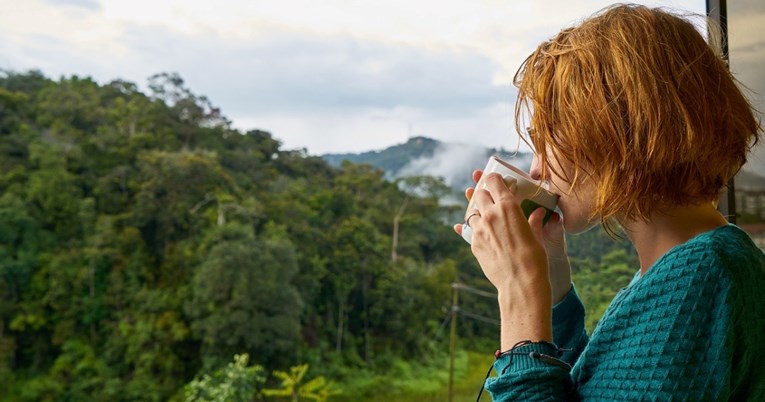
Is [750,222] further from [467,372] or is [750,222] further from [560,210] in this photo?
[467,372]

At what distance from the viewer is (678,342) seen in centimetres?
46

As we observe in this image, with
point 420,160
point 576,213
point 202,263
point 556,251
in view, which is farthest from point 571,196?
point 420,160

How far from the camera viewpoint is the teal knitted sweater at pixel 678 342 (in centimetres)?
46

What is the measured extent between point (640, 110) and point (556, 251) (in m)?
0.24

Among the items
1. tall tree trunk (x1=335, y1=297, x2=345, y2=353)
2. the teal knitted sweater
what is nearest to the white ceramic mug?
the teal knitted sweater

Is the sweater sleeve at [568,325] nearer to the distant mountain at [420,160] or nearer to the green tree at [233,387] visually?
the green tree at [233,387]

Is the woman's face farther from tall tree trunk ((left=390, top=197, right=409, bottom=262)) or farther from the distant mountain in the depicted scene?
tall tree trunk ((left=390, top=197, right=409, bottom=262))

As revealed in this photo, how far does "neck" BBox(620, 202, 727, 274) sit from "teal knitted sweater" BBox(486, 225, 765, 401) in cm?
2

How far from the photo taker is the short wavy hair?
0.50m

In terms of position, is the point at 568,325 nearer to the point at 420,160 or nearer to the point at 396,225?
the point at 420,160

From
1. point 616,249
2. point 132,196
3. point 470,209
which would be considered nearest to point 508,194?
point 470,209

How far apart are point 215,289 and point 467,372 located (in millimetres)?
1649

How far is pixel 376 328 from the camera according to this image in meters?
4.71

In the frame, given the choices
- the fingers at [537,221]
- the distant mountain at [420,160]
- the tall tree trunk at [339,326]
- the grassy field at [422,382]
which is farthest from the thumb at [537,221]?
the tall tree trunk at [339,326]
